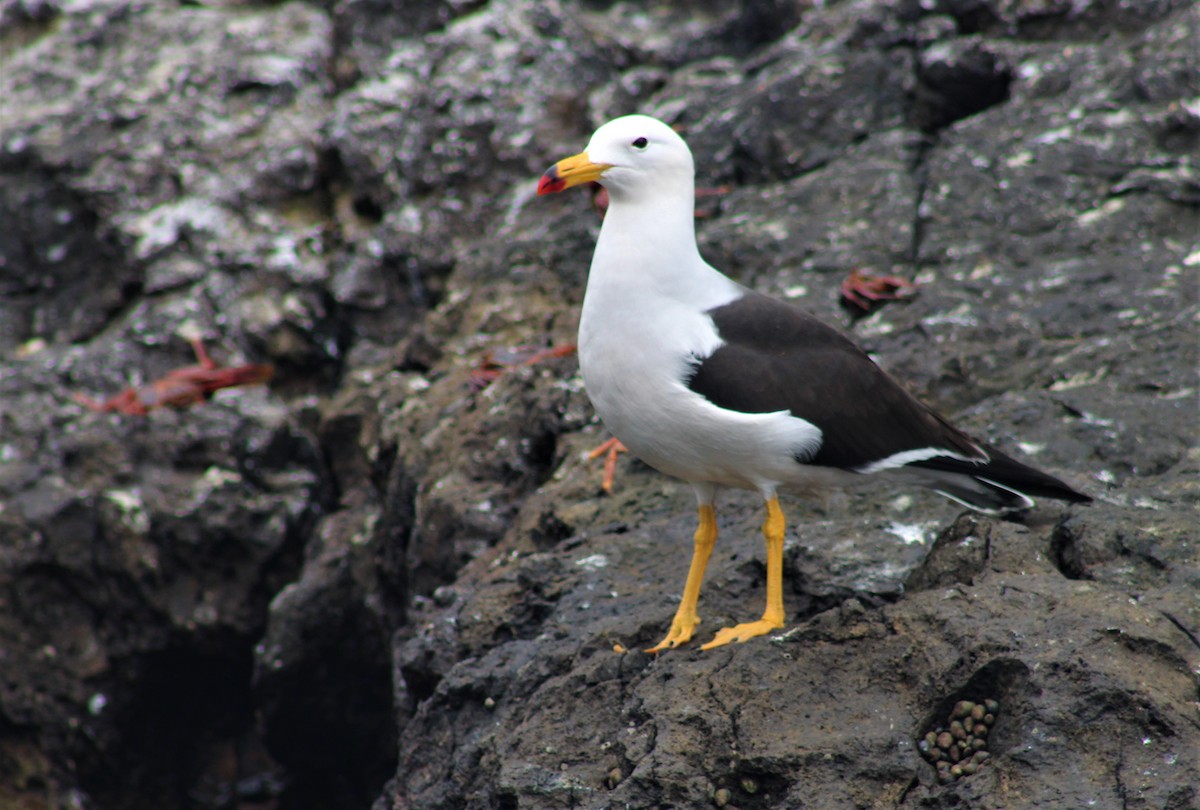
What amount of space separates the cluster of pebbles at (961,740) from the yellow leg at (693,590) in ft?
3.04

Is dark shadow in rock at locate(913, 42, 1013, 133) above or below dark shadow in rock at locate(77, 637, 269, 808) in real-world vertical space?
above

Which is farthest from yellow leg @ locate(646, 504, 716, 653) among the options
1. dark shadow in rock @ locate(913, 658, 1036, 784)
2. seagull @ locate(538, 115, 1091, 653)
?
dark shadow in rock @ locate(913, 658, 1036, 784)

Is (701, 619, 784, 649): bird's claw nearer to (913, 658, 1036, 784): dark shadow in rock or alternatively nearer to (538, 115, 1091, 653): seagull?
(538, 115, 1091, 653): seagull

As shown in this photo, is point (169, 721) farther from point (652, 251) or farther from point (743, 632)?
point (652, 251)

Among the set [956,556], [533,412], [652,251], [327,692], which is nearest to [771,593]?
[956,556]

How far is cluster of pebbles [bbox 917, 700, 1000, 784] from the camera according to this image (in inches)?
128

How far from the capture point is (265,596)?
24.3 feet

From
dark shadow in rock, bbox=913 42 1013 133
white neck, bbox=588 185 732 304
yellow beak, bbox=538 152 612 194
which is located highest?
yellow beak, bbox=538 152 612 194

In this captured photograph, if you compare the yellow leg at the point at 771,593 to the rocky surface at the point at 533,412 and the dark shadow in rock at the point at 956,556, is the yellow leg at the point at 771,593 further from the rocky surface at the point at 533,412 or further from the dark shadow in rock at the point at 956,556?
the dark shadow in rock at the point at 956,556

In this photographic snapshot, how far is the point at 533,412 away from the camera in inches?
230

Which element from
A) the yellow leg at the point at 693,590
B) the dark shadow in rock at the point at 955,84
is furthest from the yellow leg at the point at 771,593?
the dark shadow in rock at the point at 955,84

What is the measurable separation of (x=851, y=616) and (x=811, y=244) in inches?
128

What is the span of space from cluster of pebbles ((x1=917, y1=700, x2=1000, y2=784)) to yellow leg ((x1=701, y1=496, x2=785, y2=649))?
2.34 feet

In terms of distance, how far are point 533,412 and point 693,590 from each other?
1932 millimetres
